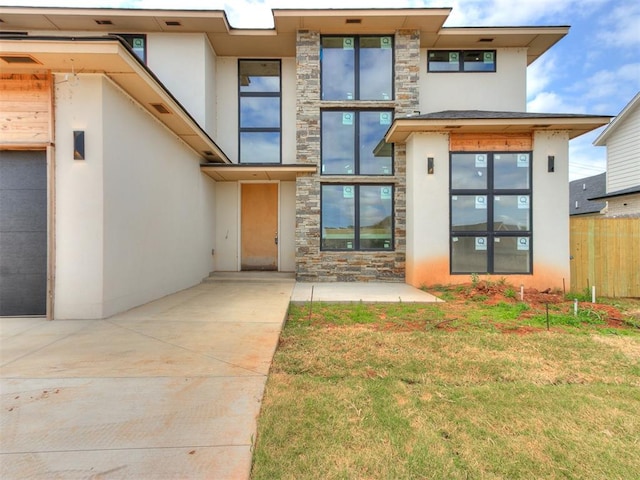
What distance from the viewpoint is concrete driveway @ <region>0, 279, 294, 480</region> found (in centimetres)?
160

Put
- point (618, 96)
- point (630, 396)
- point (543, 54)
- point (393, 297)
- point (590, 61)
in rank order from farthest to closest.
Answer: point (618, 96) < point (590, 61) < point (543, 54) < point (393, 297) < point (630, 396)

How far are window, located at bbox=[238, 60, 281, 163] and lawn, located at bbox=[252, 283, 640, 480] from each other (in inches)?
256

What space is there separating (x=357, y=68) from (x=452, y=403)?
835 cm

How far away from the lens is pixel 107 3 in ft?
26.4

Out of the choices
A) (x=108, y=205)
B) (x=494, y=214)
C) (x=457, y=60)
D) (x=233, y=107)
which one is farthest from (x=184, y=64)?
(x=494, y=214)

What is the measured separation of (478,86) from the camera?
882 cm

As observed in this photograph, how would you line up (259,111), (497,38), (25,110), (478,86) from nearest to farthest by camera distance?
1. (25,110)
2. (497,38)
3. (478,86)
4. (259,111)

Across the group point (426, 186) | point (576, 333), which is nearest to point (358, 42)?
point (426, 186)


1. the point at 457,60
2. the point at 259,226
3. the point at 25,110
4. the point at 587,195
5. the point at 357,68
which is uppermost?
the point at 457,60

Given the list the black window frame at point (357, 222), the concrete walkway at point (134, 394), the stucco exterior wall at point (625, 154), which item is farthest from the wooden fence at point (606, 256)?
the concrete walkway at point (134, 394)

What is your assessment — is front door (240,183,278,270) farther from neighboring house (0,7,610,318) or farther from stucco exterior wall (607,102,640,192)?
stucco exterior wall (607,102,640,192)

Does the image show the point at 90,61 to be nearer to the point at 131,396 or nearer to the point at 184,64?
the point at 131,396

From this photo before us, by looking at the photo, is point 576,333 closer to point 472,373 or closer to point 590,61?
point 472,373

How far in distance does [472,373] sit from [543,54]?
10.8 metres
